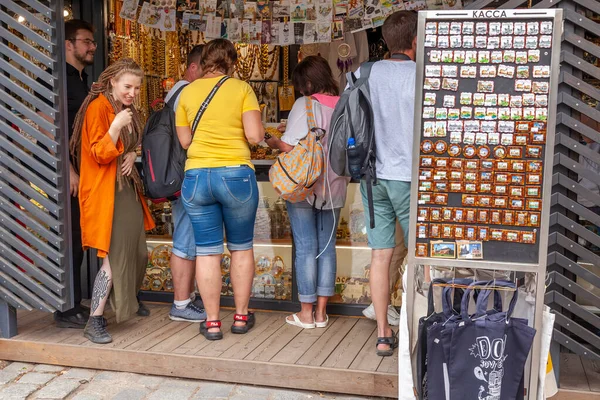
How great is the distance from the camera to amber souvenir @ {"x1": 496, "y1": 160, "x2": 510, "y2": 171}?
11.4 ft

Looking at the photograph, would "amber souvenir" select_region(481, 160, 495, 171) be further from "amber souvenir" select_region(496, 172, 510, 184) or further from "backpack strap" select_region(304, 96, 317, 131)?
"backpack strap" select_region(304, 96, 317, 131)

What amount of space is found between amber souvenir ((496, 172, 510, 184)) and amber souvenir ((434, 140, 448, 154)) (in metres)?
0.27

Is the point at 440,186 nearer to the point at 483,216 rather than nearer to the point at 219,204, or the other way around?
the point at 483,216

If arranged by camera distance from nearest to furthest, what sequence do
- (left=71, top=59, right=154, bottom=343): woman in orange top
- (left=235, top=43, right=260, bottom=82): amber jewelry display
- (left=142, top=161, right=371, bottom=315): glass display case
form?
1. (left=71, top=59, right=154, bottom=343): woman in orange top
2. (left=142, top=161, right=371, bottom=315): glass display case
3. (left=235, top=43, right=260, bottom=82): amber jewelry display

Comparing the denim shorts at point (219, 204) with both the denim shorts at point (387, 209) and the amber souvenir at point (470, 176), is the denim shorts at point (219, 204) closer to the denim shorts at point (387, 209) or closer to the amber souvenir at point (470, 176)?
the denim shorts at point (387, 209)

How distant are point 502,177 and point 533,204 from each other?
184mm

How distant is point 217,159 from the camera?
464cm

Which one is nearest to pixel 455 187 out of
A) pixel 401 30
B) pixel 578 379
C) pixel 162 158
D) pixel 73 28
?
pixel 401 30

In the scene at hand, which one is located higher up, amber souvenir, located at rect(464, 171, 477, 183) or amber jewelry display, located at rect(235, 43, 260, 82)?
amber jewelry display, located at rect(235, 43, 260, 82)

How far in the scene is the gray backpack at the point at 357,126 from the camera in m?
4.14

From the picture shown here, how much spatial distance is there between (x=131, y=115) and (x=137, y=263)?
1.03 meters

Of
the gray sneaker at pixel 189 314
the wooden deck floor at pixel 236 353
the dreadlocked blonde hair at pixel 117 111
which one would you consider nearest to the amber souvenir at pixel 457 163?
the wooden deck floor at pixel 236 353

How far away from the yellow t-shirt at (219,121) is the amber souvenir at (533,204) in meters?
1.84

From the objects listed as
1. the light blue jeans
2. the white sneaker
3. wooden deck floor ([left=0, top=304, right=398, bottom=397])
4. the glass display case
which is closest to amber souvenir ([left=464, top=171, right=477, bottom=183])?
wooden deck floor ([left=0, top=304, right=398, bottom=397])
